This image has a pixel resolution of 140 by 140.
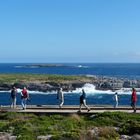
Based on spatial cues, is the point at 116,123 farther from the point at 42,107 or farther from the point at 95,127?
the point at 42,107

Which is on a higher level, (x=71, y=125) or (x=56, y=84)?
(x=71, y=125)

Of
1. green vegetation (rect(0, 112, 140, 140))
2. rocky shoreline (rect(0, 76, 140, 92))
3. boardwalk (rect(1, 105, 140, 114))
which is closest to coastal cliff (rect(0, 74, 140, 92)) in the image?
rocky shoreline (rect(0, 76, 140, 92))

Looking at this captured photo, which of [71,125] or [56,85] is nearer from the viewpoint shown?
[71,125]

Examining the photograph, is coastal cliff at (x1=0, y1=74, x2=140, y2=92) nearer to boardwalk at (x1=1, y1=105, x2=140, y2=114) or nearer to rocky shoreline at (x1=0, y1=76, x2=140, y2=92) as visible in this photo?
rocky shoreline at (x1=0, y1=76, x2=140, y2=92)

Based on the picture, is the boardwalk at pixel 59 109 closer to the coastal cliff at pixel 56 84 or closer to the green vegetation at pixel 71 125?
the green vegetation at pixel 71 125

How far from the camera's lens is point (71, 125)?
96.6ft

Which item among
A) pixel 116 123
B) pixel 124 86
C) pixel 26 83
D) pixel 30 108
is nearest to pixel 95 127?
pixel 116 123

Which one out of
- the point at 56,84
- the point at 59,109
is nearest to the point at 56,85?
the point at 56,84

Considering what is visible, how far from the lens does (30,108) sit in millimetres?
38062

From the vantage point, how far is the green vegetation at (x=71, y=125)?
86.3 ft

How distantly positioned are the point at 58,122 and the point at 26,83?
84.7m

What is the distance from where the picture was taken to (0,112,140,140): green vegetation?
26312 mm

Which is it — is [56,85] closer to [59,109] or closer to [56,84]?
[56,84]

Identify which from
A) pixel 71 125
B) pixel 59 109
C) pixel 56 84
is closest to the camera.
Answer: pixel 71 125
